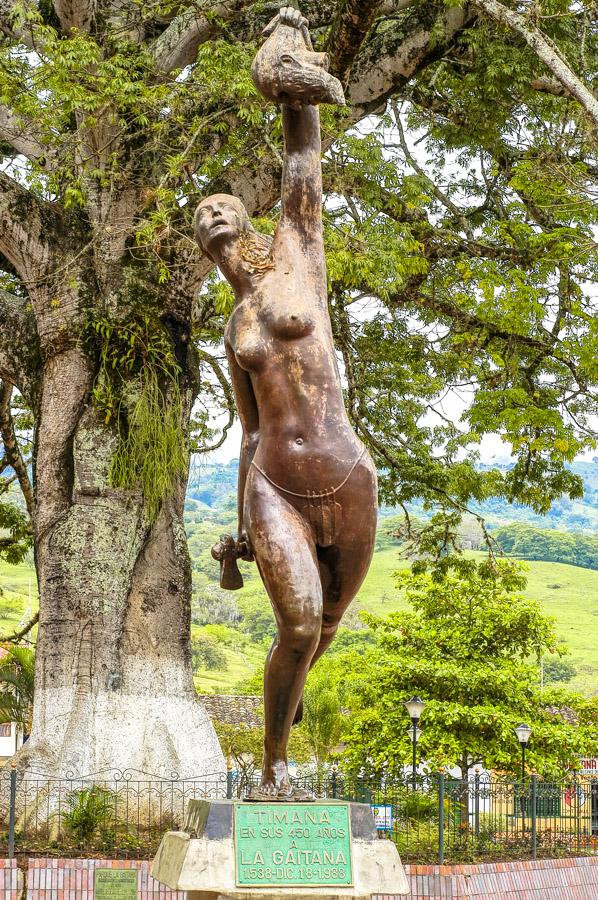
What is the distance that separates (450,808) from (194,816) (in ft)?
28.6

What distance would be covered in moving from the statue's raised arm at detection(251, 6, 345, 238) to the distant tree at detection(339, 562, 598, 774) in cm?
2015

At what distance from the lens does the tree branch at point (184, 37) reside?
12.9m

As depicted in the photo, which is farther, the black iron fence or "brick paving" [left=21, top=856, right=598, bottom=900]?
the black iron fence

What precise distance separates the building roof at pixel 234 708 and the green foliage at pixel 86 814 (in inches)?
1105

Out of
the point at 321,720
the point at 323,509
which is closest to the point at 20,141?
the point at 323,509

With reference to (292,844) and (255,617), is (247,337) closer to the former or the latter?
(292,844)

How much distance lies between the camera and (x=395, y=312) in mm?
16656

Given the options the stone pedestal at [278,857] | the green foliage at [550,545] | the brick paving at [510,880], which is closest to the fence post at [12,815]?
the brick paving at [510,880]

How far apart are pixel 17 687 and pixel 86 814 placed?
21.5ft

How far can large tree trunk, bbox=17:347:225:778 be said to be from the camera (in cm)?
1116

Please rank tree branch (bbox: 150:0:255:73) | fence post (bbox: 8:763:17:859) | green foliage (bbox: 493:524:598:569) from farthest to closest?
green foliage (bbox: 493:524:598:569) < tree branch (bbox: 150:0:255:73) < fence post (bbox: 8:763:17:859)

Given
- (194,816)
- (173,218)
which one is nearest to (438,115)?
(173,218)

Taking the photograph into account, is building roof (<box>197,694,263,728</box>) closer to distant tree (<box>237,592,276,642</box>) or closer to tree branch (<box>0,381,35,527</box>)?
tree branch (<box>0,381,35,527</box>)

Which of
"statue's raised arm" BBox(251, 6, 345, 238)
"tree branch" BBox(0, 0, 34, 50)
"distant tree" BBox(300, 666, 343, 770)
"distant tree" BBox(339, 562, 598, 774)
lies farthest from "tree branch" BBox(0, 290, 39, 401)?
"distant tree" BBox(300, 666, 343, 770)
